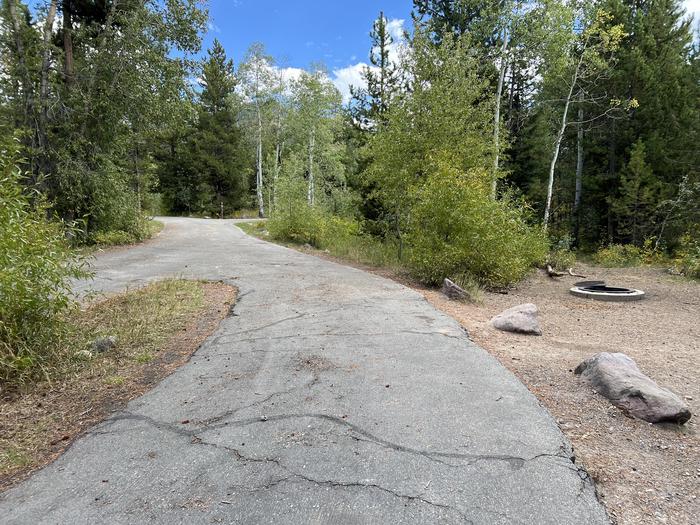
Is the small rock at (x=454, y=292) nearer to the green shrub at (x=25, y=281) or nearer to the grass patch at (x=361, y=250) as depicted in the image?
the grass patch at (x=361, y=250)

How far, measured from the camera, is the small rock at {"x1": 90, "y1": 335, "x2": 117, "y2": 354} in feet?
14.5

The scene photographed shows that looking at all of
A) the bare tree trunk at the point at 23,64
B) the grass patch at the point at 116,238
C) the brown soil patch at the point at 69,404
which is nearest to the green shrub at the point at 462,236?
the brown soil patch at the point at 69,404

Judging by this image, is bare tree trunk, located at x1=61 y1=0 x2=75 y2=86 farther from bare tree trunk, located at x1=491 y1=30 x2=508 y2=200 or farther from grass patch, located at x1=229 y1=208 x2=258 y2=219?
grass patch, located at x1=229 y1=208 x2=258 y2=219

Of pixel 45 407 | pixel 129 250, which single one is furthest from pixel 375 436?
pixel 129 250

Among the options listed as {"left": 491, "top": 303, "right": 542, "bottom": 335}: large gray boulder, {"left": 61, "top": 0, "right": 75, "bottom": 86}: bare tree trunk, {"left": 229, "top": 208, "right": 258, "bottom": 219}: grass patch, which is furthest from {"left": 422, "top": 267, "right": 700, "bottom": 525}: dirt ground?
{"left": 229, "top": 208, "right": 258, "bottom": 219}: grass patch

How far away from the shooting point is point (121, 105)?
1277cm

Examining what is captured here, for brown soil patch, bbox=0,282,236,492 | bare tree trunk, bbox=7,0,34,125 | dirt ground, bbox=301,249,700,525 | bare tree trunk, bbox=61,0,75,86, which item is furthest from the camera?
bare tree trunk, bbox=61,0,75,86

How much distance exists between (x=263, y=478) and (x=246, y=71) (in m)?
30.8

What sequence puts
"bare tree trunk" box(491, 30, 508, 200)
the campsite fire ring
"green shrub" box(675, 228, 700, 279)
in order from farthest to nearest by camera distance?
"bare tree trunk" box(491, 30, 508, 200) → "green shrub" box(675, 228, 700, 279) → the campsite fire ring

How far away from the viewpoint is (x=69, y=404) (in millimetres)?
3434

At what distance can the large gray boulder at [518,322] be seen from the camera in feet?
18.9

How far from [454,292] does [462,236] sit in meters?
1.66

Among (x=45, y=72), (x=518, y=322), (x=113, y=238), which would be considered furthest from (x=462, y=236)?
(x=45, y=72)

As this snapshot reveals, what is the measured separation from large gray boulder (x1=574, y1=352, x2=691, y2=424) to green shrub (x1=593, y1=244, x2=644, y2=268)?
1295 cm
